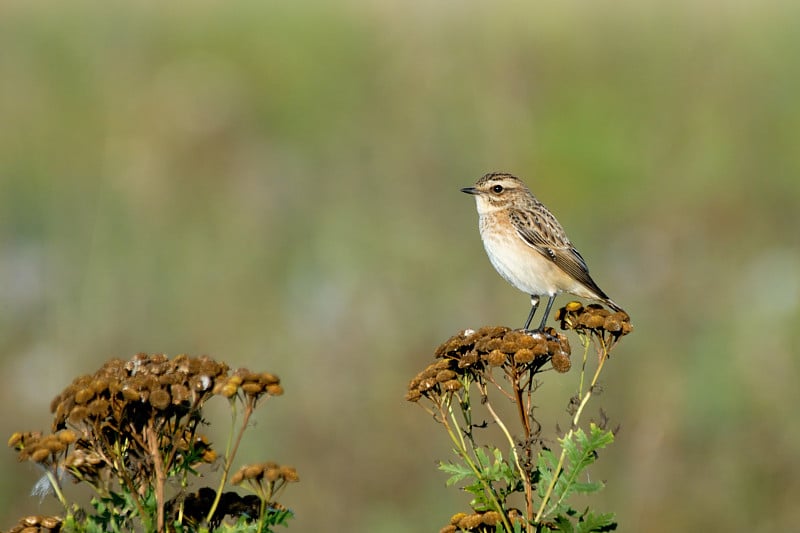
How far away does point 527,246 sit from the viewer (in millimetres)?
7699

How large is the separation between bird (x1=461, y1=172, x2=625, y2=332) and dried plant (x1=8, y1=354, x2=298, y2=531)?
355cm

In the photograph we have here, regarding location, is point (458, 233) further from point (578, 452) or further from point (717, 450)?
point (578, 452)

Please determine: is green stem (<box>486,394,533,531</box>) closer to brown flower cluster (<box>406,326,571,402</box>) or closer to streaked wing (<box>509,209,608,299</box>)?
brown flower cluster (<box>406,326,571,402</box>)

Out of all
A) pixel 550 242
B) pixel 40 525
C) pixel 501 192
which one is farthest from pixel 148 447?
pixel 501 192

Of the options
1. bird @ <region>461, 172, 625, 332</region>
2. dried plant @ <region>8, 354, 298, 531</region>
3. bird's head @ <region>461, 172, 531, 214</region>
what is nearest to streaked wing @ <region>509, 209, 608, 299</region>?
bird @ <region>461, 172, 625, 332</region>

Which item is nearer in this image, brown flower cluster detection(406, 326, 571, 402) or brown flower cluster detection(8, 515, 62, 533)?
brown flower cluster detection(8, 515, 62, 533)

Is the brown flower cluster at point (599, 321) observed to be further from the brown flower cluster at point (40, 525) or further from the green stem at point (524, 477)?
the brown flower cluster at point (40, 525)

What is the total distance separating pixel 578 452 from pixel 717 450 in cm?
518

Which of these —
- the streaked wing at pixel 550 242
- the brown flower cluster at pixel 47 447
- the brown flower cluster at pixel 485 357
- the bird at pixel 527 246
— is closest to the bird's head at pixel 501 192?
the bird at pixel 527 246

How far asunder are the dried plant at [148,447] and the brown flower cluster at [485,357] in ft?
2.42

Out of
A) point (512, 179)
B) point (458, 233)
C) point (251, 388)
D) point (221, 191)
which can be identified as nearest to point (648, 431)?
point (512, 179)

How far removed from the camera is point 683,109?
525 inches

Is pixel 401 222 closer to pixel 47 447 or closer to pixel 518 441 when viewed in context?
pixel 518 441

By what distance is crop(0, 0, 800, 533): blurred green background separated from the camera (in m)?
9.16
